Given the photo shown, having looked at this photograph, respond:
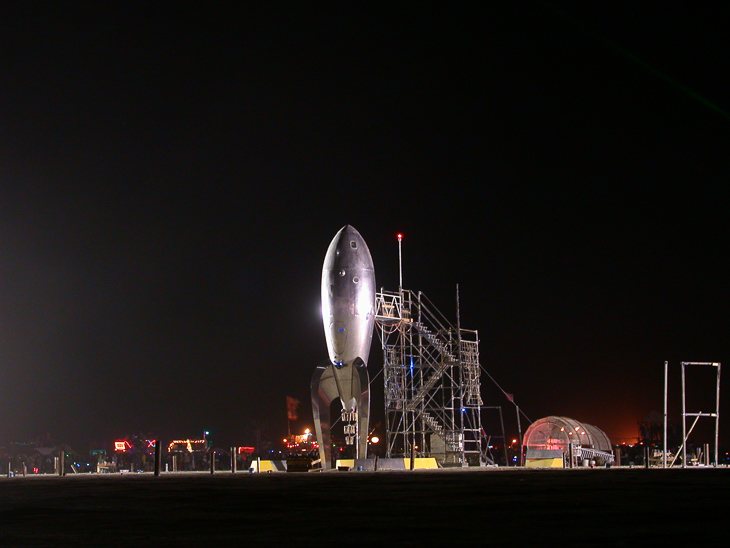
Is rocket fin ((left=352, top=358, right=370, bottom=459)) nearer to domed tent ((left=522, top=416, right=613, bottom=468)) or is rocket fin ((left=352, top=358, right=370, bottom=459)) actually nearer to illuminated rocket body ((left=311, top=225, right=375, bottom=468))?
illuminated rocket body ((left=311, top=225, right=375, bottom=468))

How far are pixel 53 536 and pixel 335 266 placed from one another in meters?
45.5

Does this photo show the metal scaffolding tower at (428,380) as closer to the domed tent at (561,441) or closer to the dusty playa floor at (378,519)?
the domed tent at (561,441)

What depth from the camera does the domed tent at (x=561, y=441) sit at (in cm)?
5741

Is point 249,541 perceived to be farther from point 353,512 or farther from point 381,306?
point 381,306

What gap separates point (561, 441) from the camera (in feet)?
206

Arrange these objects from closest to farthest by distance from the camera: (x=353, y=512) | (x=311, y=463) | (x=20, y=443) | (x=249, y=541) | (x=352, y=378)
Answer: (x=249, y=541) → (x=353, y=512) → (x=311, y=463) → (x=352, y=378) → (x=20, y=443)

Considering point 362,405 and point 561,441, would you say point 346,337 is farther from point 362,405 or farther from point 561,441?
point 561,441

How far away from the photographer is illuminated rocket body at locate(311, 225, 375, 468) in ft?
174

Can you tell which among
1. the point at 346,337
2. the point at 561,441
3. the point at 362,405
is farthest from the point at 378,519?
the point at 561,441

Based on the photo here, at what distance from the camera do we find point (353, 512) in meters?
11.1

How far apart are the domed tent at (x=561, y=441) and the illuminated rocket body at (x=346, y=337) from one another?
11.5 metres

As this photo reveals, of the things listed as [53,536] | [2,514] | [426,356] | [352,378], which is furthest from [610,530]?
[426,356]

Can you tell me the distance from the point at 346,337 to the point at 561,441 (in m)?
19.5

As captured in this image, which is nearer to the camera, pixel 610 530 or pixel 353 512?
pixel 610 530
